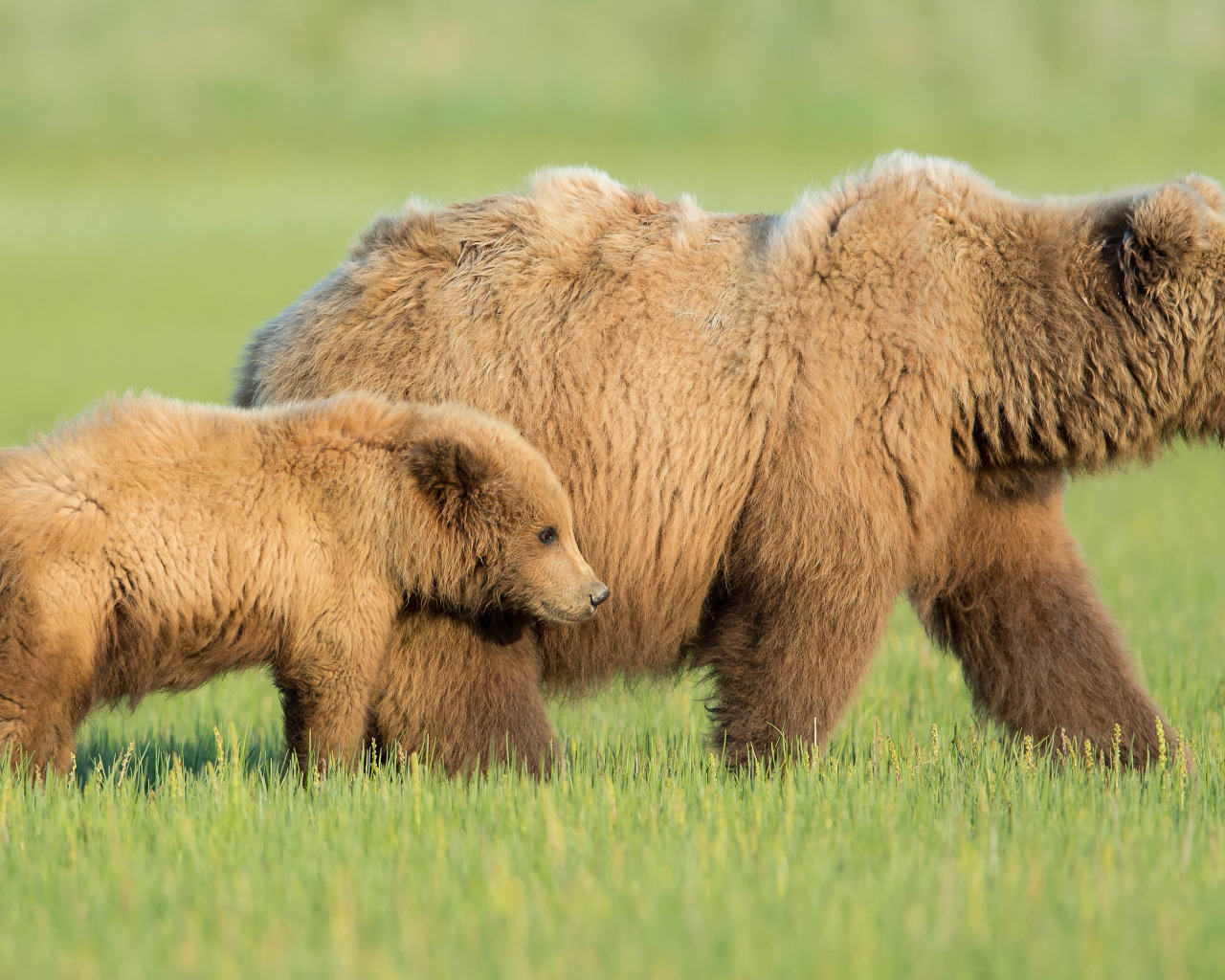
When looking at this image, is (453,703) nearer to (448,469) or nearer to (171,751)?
(448,469)

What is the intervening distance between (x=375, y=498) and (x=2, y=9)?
69975 mm

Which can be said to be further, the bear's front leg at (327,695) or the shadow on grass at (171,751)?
the shadow on grass at (171,751)

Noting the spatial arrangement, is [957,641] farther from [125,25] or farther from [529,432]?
[125,25]

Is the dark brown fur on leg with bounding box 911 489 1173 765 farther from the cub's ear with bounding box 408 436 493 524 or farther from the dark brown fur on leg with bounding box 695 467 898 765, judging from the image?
the cub's ear with bounding box 408 436 493 524

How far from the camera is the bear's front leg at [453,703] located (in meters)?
5.82

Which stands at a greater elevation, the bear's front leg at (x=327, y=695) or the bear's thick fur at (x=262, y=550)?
the bear's thick fur at (x=262, y=550)

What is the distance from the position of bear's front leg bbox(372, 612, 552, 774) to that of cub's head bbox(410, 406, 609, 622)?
0.76ft

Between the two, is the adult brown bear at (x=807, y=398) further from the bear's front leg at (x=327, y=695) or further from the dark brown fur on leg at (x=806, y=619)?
the bear's front leg at (x=327, y=695)

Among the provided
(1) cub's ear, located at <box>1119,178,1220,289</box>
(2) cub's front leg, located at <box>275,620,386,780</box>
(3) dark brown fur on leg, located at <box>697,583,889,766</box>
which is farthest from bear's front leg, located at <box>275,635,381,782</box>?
(1) cub's ear, located at <box>1119,178,1220,289</box>

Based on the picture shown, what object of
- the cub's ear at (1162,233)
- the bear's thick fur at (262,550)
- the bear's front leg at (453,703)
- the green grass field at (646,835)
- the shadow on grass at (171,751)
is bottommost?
the shadow on grass at (171,751)

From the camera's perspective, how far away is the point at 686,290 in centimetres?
594

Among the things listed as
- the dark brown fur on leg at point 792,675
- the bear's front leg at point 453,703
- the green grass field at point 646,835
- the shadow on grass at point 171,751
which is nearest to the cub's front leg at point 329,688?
the green grass field at point 646,835

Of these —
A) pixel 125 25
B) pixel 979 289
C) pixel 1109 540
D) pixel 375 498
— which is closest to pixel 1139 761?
pixel 979 289

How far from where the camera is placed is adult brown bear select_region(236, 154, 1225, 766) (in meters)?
5.64
